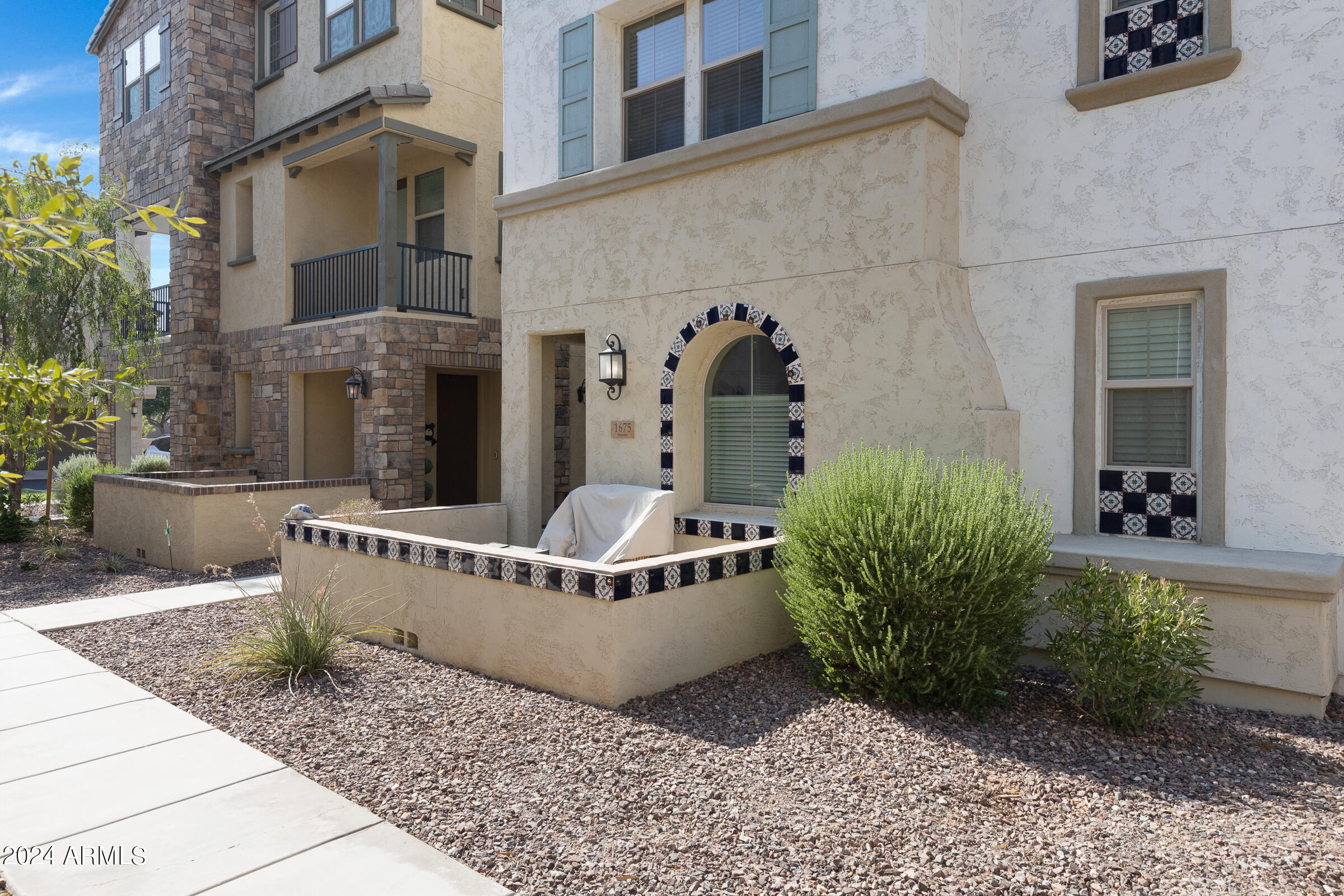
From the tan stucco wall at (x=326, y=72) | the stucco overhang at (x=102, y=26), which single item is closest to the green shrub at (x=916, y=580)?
the tan stucco wall at (x=326, y=72)

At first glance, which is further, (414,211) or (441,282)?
(414,211)

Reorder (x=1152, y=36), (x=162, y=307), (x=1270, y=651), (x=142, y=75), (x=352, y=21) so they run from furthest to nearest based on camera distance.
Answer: (x=162, y=307), (x=142, y=75), (x=352, y=21), (x=1152, y=36), (x=1270, y=651)

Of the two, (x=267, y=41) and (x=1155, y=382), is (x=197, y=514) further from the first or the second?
(x=1155, y=382)

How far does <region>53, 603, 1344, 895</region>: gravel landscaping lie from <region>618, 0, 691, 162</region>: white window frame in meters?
5.32

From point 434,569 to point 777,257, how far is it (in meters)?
3.66

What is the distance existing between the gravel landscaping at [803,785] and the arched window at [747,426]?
2.34m

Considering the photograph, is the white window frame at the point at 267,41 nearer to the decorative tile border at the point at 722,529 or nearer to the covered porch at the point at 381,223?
the covered porch at the point at 381,223

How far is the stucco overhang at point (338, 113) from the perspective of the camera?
1159 centimetres

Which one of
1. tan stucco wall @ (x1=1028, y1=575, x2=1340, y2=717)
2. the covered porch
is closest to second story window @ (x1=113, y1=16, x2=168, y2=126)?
the covered porch

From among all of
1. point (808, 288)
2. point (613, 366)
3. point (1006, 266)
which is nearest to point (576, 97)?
point (613, 366)

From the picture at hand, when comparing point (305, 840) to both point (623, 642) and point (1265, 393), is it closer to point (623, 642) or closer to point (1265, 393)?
point (623, 642)

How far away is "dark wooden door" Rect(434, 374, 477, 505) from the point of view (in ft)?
45.6

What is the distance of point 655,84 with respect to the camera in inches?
322

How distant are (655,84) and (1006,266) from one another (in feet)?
12.4
